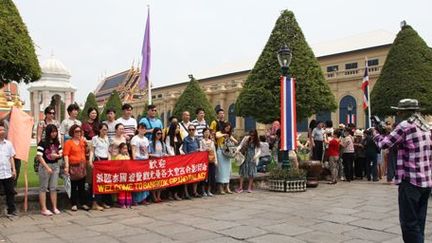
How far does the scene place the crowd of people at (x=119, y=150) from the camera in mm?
7949

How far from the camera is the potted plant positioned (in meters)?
10.8

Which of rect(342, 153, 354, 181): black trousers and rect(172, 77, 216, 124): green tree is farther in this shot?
rect(172, 77, 216, 124): green tree

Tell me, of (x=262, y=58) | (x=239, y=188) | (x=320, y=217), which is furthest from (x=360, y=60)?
(x=320, y=217)

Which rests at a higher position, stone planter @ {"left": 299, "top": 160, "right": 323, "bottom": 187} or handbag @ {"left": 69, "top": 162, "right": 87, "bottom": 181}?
handbag @ {"left": 69, "top": 162, "right": 87, "bottom": 181}

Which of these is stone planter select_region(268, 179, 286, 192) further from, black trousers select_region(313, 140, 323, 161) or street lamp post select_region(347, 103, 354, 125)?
street lamp post select_region(347, 103, 354, 125)

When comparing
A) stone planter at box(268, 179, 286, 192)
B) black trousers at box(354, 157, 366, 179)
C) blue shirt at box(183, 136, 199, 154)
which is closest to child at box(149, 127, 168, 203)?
blue shirt at box(183, 136, 199, 154)

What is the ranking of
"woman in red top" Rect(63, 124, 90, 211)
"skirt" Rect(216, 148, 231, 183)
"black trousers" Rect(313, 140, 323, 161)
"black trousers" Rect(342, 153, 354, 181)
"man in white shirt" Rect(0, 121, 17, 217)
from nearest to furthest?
"man in white shirt" Rect(0, 121, 17, 217), "woman in red top" Rect(63, 124, 90, 211), "skirt" Rect(216, 148, 231, 183), "black trousers" Rect(342, 153, 354, 181), "black trousers" Rect(313, 140, 323, 161)

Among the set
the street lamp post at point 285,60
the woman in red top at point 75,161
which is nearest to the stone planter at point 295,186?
the street lamp post at point 285,60

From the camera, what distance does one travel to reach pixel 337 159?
1289 centimetres

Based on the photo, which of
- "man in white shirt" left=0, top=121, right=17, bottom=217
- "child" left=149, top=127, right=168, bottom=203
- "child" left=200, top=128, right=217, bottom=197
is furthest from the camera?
"child" left=200, top=128, right=217, bottom=197

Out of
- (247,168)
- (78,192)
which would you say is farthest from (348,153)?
(78,192)

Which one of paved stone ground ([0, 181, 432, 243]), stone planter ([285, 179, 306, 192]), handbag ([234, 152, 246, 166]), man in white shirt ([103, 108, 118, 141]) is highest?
man in white shirt ([103, 108, 118, 141])

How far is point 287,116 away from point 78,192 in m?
5.49

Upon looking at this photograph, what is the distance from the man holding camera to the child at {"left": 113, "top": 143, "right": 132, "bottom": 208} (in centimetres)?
556
